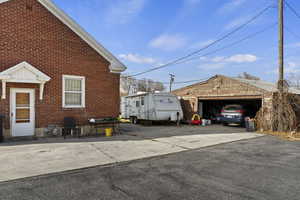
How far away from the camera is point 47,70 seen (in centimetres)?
946

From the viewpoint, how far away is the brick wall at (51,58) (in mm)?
8625

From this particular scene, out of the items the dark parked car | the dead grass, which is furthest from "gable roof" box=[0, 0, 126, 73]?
the dark parked car

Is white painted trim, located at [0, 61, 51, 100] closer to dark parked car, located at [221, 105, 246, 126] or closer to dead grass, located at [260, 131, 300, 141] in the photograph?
dead grass, located at [260, 131, 300, 141]

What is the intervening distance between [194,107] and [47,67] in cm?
1383

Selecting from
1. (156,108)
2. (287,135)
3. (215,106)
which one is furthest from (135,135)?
(215,106)

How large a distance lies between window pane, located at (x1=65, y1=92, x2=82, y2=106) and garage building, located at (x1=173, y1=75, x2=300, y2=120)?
1203cm

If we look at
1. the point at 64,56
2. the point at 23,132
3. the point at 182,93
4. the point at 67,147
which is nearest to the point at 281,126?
the point at 182,93

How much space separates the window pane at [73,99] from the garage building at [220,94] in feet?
39.5

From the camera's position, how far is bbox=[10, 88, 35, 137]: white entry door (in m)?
8.77

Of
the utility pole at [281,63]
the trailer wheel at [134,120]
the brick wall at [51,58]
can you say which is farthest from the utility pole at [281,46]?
the trailer wheel at [134,120]

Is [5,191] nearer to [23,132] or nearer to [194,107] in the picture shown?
[23,132]

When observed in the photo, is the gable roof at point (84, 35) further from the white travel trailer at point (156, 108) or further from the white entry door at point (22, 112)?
the white travel trailer at point (156, 108)

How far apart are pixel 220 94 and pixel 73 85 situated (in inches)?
490

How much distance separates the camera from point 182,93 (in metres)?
20.7
